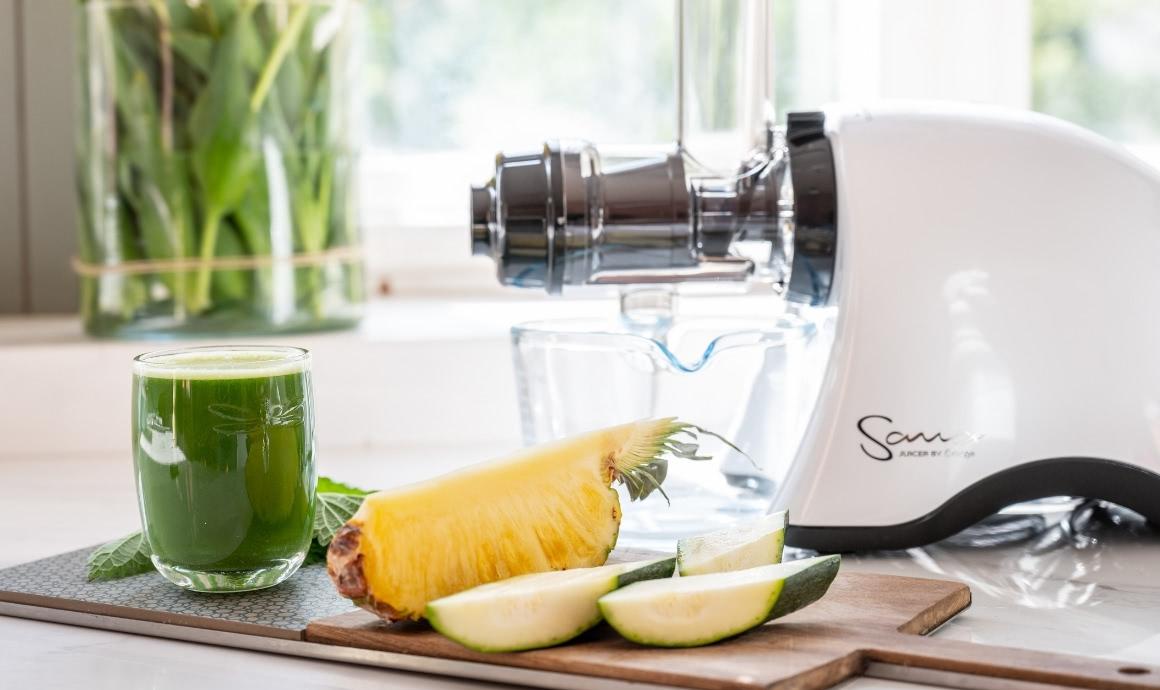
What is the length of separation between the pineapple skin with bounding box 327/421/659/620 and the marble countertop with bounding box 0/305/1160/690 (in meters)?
0.04

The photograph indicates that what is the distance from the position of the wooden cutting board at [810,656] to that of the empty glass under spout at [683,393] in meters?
0.21

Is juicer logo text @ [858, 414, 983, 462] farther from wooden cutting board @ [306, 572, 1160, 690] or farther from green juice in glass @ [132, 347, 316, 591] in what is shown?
green juice in glass @ [132, 347, 316, 591]

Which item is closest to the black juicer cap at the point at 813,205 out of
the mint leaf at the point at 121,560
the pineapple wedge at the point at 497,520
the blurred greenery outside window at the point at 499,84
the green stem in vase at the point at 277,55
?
the pineapple wedge at the point at 497,520

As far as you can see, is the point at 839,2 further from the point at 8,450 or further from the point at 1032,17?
the point at 8,450

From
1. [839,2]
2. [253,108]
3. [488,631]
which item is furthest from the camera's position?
[839,2]

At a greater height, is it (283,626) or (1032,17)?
(1032,17)

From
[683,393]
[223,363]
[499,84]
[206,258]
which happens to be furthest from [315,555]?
[499,84]

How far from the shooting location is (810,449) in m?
0.84

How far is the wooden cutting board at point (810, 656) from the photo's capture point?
589 millimetres

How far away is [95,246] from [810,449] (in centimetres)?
76

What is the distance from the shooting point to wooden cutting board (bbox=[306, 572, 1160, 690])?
59cm

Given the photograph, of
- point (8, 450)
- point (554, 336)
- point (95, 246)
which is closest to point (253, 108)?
point (95, 246)

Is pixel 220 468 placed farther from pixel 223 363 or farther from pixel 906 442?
pixel 906 442

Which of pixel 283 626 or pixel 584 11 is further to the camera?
pixel 584 11
